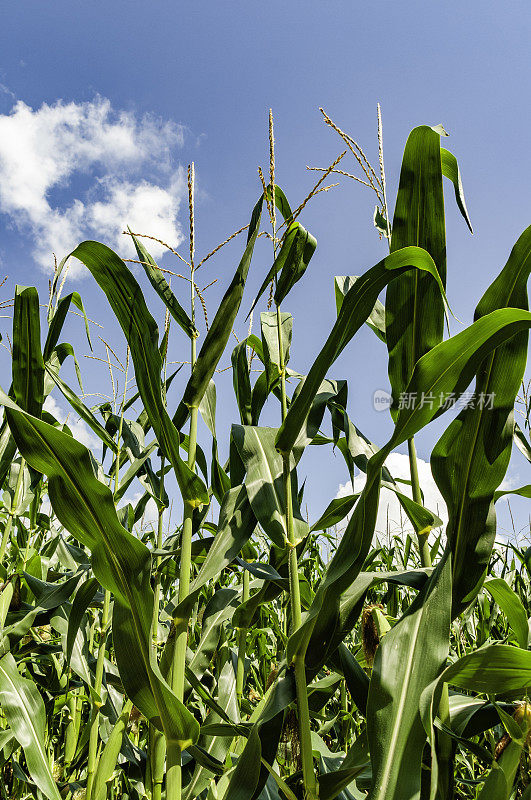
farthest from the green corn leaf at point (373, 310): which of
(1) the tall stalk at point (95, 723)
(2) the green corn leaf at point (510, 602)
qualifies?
(1) the tall stalk at point (95, 723)

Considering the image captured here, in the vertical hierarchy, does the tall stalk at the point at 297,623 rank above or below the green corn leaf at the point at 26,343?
below

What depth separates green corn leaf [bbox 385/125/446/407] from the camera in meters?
0.83

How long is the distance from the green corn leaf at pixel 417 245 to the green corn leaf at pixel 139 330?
15.1 inches

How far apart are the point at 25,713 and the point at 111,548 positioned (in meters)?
0.56

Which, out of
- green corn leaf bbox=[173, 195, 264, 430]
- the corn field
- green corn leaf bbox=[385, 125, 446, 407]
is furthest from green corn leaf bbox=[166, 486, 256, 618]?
green corn leaf bbox=[385, 125, 446, 407]

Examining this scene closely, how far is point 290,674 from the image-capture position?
81cm

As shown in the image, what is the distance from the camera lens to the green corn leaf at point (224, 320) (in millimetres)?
907

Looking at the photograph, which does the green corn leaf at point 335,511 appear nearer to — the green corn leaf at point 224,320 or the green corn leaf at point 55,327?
the green corn leaf at point 224,320

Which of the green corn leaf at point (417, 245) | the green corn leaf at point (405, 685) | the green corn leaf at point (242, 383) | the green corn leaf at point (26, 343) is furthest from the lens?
the green corn leaf at point (242, 383)

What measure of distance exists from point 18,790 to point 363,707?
1.34 metres

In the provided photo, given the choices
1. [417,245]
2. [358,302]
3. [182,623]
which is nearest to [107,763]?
[182,623]

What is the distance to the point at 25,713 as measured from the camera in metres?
1.06

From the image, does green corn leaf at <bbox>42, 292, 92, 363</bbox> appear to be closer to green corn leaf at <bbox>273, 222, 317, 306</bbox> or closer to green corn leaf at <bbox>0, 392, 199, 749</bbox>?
green corn leaf at <bbox>0, 392, 199, 749</bbox>

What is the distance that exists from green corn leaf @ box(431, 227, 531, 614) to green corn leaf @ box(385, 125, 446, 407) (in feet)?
0.39
